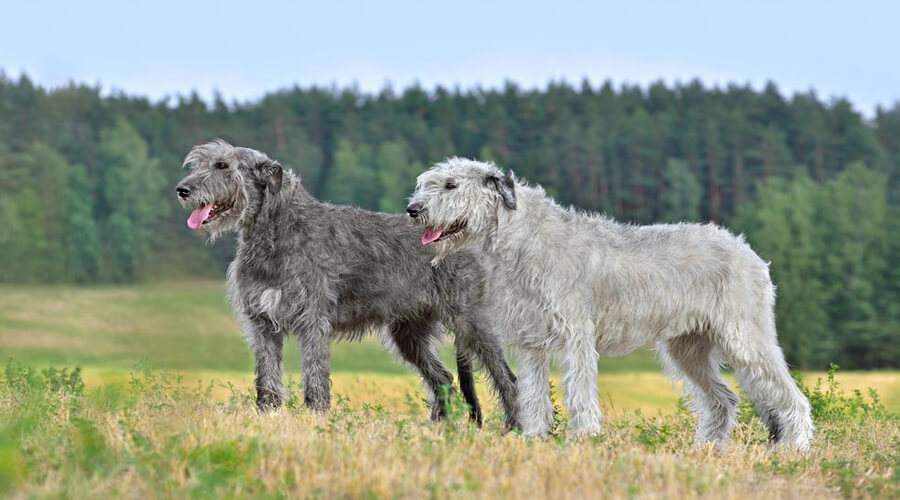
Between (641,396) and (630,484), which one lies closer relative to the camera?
(630,484)

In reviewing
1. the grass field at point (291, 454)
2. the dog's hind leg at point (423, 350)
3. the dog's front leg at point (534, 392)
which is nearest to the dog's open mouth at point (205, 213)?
the grass field at point (291, 454)

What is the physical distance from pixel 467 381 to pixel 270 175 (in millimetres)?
3301

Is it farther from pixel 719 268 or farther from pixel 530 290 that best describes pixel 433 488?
pixel 719 268

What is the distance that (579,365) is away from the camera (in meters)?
9.97

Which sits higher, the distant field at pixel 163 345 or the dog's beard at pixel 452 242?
the dog's beard at pixel 452 242

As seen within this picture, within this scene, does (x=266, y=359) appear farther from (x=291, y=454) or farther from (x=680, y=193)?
(x=680, y=193)

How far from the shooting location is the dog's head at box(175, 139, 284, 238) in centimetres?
1080

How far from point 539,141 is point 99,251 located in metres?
27.7

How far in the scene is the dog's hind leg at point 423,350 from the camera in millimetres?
12461

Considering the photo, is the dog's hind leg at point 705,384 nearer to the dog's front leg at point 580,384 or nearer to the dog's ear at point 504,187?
the dog's front leg at point 580,384

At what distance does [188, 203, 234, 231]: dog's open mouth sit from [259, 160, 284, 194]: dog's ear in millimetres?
433

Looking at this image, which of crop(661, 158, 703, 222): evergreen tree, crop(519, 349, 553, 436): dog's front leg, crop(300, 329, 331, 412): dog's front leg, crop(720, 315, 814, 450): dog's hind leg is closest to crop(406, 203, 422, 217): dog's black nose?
crop(519, 349, 553, 436): dog's front leg

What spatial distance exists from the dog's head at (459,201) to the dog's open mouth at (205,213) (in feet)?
7.02

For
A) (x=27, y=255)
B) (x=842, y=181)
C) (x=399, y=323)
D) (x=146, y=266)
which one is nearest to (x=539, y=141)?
(x=842, y=181)
